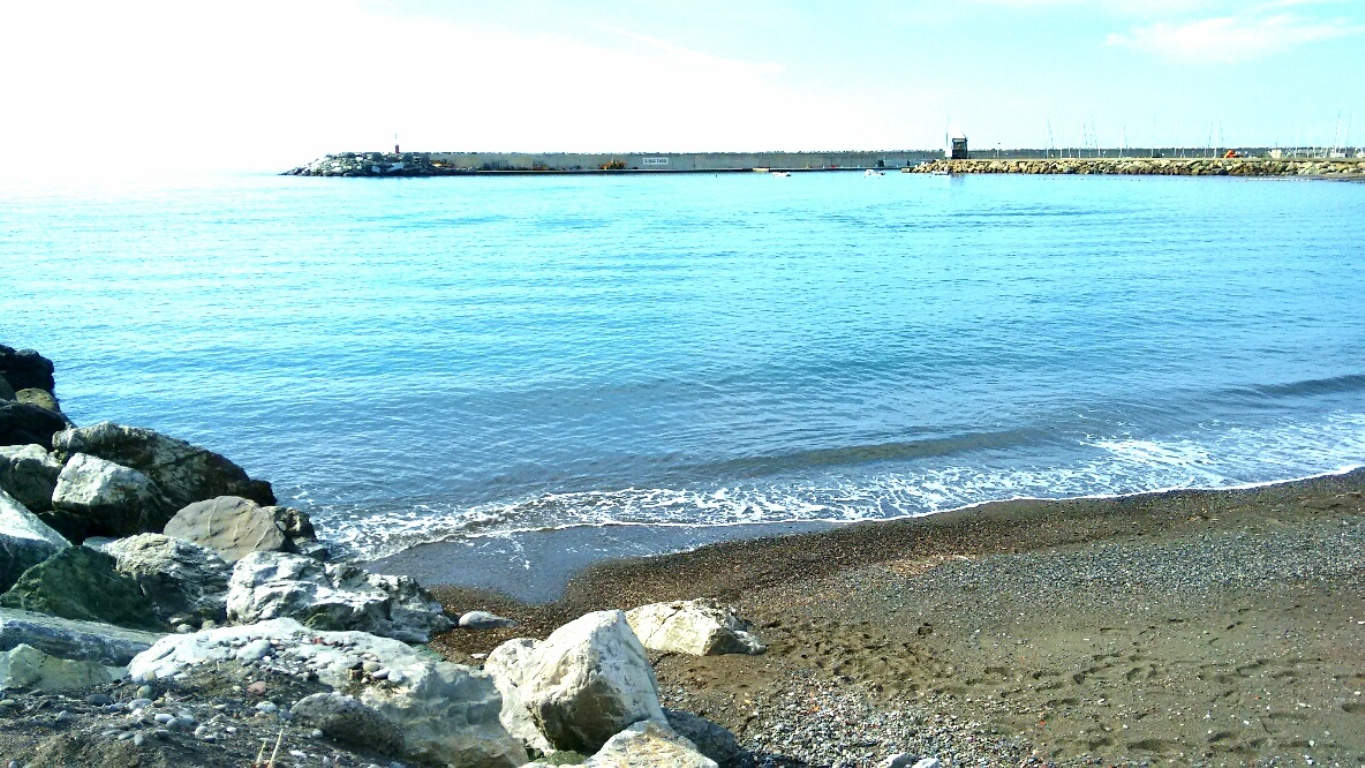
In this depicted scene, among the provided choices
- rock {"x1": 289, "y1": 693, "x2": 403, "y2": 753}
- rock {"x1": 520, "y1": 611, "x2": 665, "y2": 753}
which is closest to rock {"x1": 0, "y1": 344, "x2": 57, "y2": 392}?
Answer: rock {"x1": 289, "y1": 693, "x2": 403, "y2": 753}

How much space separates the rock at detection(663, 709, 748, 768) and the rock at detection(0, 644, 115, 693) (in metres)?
3.57

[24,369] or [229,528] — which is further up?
[24,369]

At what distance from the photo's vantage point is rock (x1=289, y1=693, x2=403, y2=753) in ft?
18.3

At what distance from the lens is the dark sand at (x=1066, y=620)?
7.46 m

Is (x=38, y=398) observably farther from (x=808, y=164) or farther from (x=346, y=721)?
(x=808, y=164)

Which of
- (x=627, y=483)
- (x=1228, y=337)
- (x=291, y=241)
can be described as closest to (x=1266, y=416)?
(x=1228, y=337)

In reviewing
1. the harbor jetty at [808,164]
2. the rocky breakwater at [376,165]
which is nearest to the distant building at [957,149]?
the harbor jetty at [808,164]

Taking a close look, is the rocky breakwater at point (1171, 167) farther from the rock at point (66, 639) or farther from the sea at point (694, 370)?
the rock at point (66, 639)

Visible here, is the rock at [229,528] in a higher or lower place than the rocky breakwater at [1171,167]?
lower

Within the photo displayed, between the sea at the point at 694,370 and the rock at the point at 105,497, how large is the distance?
2.43 meters

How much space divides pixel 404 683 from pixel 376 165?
155 metres

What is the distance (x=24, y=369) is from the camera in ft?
60.7

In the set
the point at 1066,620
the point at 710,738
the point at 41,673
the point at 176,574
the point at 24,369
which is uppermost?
the point at 24,369

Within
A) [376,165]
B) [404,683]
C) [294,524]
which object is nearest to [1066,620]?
[404,683]
